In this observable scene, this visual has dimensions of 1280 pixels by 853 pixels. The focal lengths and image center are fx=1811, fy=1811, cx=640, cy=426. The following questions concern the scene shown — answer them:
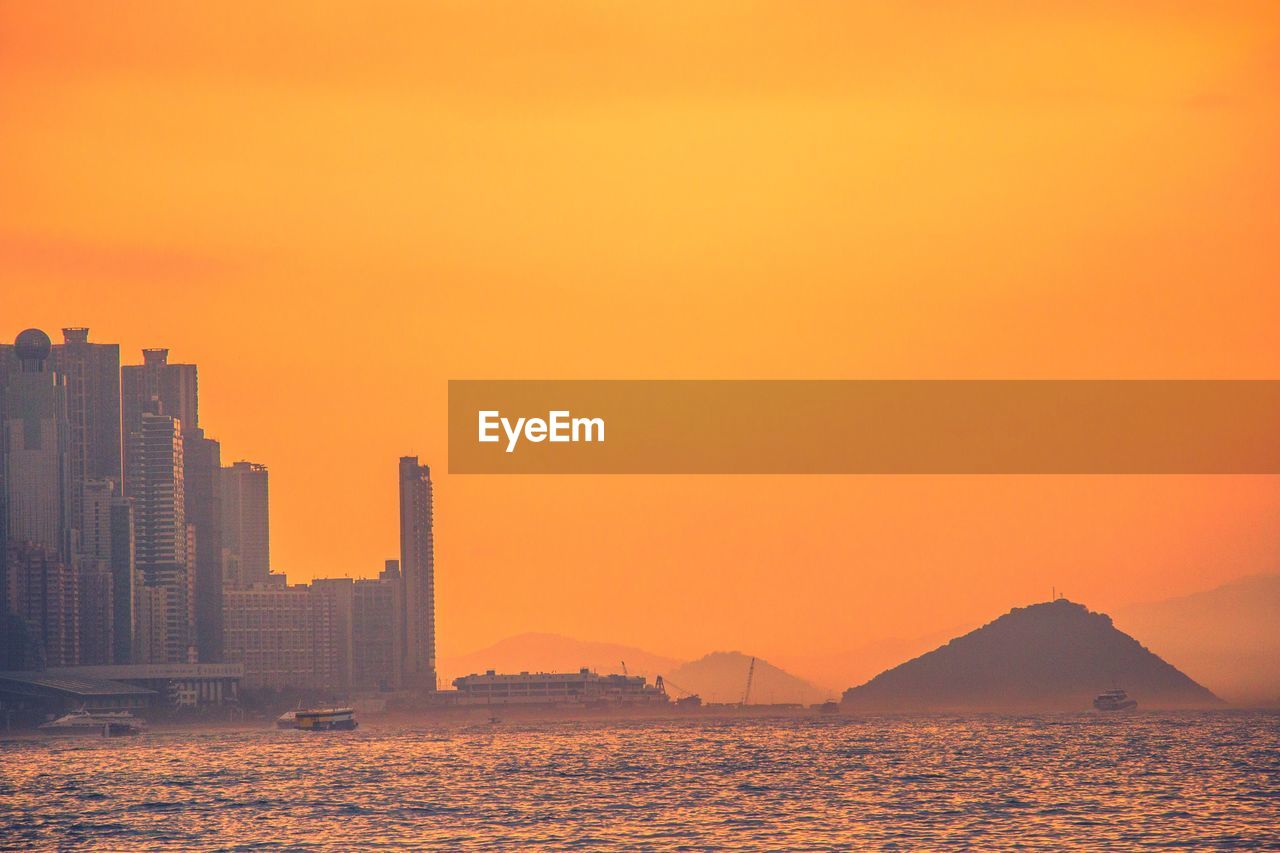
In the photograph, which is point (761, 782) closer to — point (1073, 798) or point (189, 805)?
point (1073, 798)

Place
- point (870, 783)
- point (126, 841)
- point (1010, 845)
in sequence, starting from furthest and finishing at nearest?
point (870, 783), point (126, 841), point (1010, 845)

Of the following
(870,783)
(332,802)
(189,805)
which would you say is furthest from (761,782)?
(189,805)

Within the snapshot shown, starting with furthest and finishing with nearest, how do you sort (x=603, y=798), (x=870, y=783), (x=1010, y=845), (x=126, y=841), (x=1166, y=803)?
(x=870, y=783)
(x=603, y=798)
(x=1166, y=803)
(x=126, y=841)
(x=1010, y=845)

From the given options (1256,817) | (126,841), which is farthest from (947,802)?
(126,841)

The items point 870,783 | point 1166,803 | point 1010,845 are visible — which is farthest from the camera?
point 870,783

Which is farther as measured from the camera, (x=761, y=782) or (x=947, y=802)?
(x=761, y=782)

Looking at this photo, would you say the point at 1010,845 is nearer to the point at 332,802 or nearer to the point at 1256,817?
the point at 1256,817

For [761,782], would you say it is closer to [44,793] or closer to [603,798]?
[603,798]

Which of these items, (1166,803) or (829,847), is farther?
(1166,803)

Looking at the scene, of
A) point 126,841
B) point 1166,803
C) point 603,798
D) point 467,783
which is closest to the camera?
point 126,841
